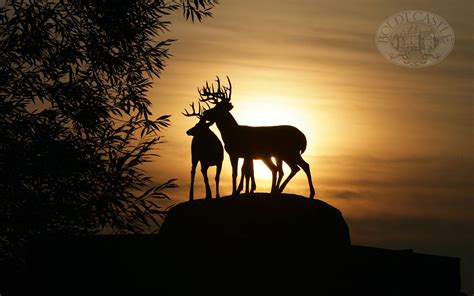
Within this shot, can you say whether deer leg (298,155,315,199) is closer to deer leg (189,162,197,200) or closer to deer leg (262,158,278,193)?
deer leg (262,158,278,193)

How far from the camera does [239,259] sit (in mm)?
16844

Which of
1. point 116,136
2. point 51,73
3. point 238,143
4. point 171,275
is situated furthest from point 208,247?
point 51,73

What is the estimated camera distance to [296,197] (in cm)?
1733

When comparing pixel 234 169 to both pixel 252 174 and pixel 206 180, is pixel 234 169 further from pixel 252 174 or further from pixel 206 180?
pixel 206 180

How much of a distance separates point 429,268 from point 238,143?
6.36m

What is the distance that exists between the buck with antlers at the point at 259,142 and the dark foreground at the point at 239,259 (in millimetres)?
659

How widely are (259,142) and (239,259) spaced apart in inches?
85.2

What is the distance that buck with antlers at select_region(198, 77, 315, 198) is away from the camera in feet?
54.9

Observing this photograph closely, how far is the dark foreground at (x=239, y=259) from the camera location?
16.8m

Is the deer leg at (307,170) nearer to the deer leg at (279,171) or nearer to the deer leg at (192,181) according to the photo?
the deer leg at (279,171)

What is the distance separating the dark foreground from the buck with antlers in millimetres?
A: 659

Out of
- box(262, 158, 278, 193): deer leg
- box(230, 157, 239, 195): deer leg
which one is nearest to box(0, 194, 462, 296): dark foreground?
box(262, 158, 278, 193): deer leg

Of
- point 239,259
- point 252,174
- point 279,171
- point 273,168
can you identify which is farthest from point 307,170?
point 239,259

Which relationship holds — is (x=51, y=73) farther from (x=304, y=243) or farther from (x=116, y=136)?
(x=304, y=243)
